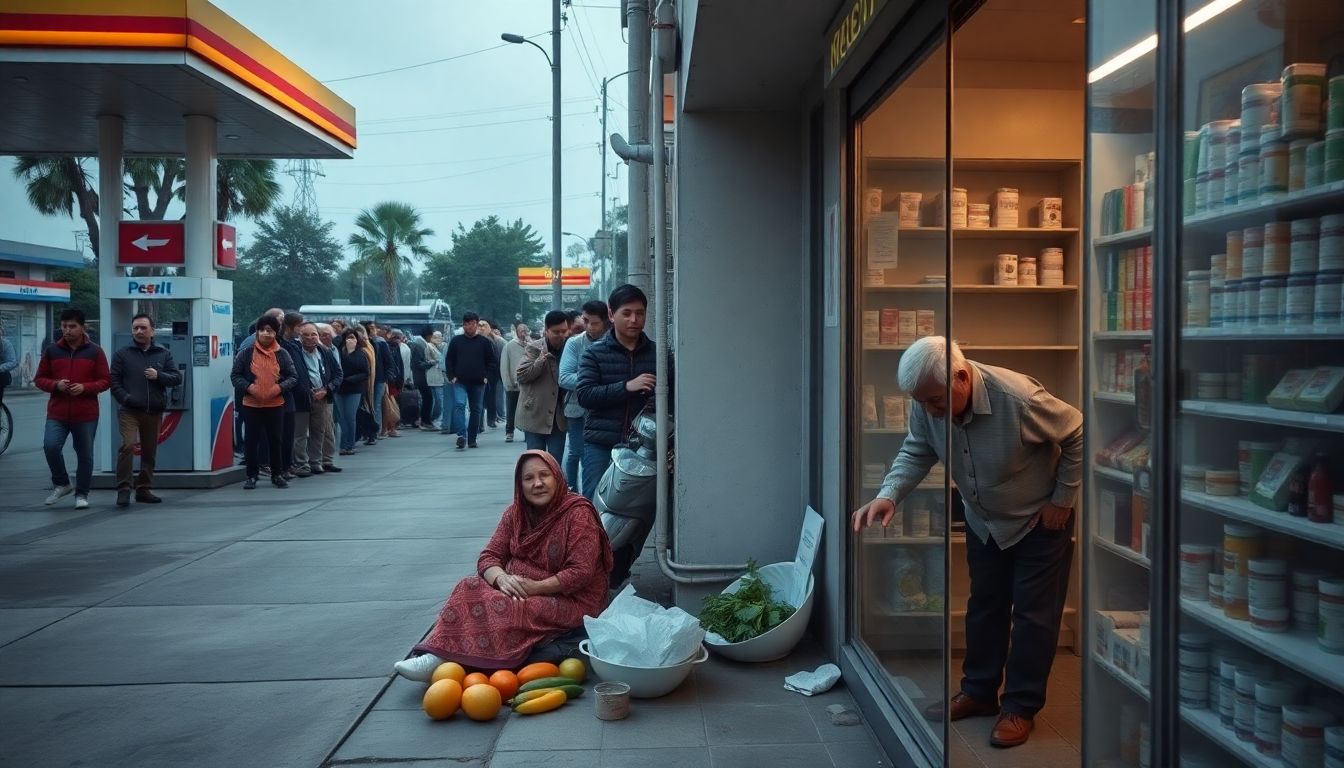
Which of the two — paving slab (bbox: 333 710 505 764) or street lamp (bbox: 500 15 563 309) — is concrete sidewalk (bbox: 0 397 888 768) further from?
street lamp (bbox: 500 15 563 309)

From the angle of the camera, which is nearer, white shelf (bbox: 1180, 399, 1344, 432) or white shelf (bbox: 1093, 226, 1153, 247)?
white shelf (bbox: 1180, 399, 1344, 432)

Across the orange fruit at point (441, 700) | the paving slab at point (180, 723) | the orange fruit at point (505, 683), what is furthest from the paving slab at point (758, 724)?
the paving slab at point (180, 723)

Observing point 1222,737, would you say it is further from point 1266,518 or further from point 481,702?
point 481,702

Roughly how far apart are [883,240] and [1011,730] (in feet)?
6.77

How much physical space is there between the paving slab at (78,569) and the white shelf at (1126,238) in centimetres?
660

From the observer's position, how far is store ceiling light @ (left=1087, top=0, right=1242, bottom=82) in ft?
6.32

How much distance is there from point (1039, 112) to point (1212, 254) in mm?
4165

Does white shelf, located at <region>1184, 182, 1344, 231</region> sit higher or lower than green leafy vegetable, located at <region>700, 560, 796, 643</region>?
higher

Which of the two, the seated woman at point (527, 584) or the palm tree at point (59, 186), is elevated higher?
the palm tree at point (59, 186)

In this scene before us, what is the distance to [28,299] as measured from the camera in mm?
37906

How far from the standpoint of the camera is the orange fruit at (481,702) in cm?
467

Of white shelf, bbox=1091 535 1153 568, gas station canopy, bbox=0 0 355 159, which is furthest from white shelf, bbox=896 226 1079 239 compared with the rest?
gas station canopy, bbox=0 0 355 159

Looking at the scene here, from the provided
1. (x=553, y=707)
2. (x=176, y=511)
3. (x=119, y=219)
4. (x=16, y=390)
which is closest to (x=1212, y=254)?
→ (x=553, y=707)

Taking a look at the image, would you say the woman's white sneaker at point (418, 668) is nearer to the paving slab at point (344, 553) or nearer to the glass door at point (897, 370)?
the glass door at point (897, 370)
